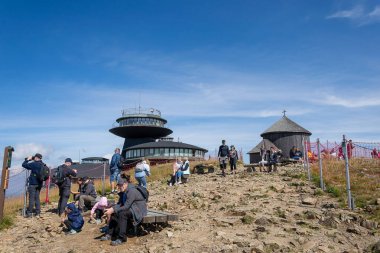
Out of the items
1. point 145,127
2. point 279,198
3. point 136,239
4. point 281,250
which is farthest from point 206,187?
point 145,127

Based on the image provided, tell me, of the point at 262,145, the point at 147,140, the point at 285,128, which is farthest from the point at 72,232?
the point at 147,140

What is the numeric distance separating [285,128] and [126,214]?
1232 inches

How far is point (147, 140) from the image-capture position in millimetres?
58719

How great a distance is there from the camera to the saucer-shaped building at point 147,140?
168 feet

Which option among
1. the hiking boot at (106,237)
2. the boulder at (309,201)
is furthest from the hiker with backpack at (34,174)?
the boulder at (309,201)

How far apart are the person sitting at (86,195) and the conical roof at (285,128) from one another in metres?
27.3

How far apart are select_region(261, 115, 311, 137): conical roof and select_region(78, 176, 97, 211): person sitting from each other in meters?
27.3

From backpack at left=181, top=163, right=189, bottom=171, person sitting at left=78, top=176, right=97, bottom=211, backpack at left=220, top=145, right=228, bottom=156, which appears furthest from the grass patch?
backpack at left=220, top=145, right=228, bottom=156

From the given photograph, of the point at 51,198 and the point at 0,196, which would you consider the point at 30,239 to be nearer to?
the point at 0,196

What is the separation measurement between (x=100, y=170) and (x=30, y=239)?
37.6 metres

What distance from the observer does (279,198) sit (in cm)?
1230

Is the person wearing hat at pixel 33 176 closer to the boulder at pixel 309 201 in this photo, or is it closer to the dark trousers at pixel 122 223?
the dark trousers at pixel 122 223

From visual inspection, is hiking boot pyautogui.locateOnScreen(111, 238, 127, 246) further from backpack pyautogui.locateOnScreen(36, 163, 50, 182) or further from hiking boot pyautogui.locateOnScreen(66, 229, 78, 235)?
backpack pyautogui.locateOnScreen(36, 163, 50, 182)

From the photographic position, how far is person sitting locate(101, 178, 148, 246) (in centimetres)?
843
